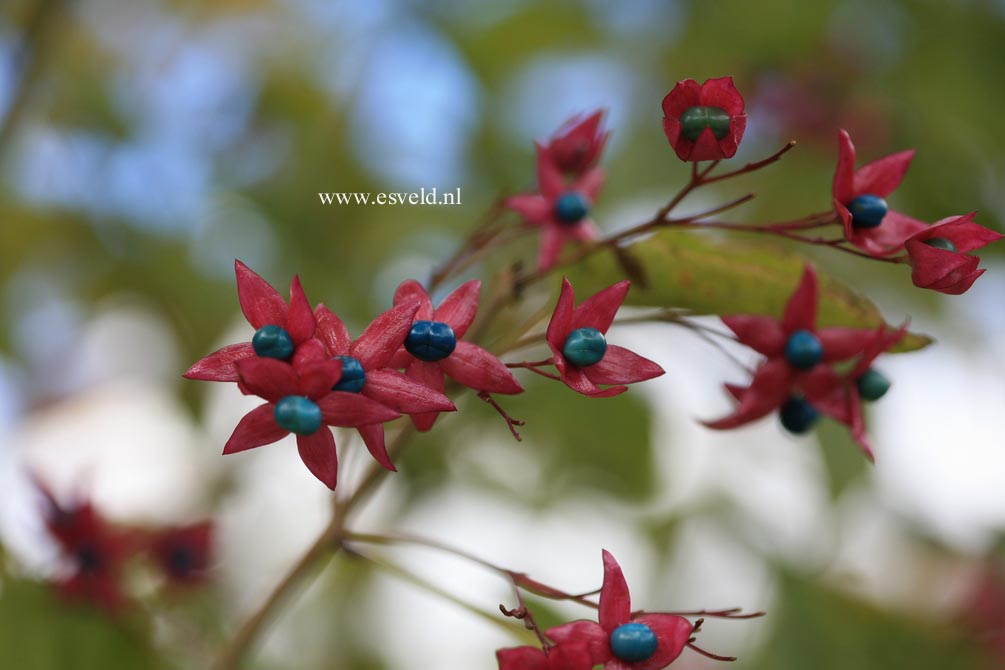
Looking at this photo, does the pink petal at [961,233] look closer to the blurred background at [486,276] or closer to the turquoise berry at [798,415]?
the turquoise berry at [798,415]

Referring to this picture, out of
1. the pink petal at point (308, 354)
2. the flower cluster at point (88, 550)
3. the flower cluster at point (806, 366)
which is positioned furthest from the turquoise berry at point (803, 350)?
the flower cluster at point (88, 550)

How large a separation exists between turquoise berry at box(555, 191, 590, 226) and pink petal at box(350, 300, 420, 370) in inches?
8.3

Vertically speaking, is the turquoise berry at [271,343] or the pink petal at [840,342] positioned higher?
the turquoise berry at [271,343]

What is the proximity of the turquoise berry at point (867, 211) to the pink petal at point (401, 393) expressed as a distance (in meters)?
0.30

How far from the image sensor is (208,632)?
3.54 ft

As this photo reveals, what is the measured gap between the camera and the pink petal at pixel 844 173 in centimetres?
60

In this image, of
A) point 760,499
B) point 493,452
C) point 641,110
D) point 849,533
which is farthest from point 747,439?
point 641,110

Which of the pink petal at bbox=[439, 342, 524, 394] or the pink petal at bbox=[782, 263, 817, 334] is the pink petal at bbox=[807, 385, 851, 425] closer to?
the pink petal at bbox=[782, 263, 817, 334]

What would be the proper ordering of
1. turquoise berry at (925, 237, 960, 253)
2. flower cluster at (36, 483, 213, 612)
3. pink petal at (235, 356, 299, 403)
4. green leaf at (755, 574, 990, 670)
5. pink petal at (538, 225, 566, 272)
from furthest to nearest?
green leaf at (755, 574, 990, 670), flower cluster at (36, 483, 213, 612), pink petal at (538, 225, 566, 272), turquoise berry at (925, 237, 960, 253), pink petal at (235, 356, 299, 403)

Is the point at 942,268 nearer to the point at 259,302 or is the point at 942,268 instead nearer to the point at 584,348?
the point at 584,348

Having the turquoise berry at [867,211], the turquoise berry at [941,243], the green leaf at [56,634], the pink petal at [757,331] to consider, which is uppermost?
the turquoise berry at [867,211]

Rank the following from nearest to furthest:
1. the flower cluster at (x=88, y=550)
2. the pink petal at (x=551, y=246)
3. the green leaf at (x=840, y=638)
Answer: the pink petal at (x=551, y=246), the flower cluster at (x=88, y=550), the green leaf at (x=840, y=638)

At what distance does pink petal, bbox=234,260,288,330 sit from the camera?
1.66 feet

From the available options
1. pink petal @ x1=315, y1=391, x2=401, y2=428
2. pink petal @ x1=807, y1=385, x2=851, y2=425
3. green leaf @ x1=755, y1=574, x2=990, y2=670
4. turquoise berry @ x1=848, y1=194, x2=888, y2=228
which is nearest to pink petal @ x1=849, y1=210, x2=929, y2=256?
turquoise berry @ x1=848, y1=194, x2=888, y2=228
